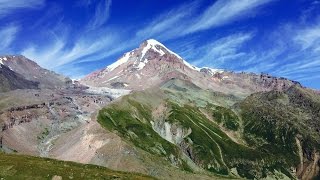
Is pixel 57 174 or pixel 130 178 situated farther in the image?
pixel 130 178

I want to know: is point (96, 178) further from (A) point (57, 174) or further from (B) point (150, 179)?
(B) point (150, 179)

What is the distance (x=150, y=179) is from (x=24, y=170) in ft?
125

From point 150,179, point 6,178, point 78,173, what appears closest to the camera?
point 6,178

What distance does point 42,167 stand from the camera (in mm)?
130000

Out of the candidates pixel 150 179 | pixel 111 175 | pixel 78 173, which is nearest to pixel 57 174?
pixel 78 173

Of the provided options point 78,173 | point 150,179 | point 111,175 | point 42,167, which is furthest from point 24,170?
point 150,179

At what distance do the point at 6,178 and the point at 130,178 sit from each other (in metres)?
34.8

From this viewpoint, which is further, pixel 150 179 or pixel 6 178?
pixel 150 179

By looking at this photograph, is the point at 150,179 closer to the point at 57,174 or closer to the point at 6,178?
the point at 57,174

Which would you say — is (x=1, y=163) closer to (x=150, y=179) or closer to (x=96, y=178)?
(x=96, y=178)

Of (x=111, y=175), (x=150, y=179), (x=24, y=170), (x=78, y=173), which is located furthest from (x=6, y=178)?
(x=150, y=179)

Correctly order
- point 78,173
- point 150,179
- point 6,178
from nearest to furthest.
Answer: point 6,178 → point 78,173 → point 150,179

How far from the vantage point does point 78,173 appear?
12756cm

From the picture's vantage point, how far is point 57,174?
12450cm
